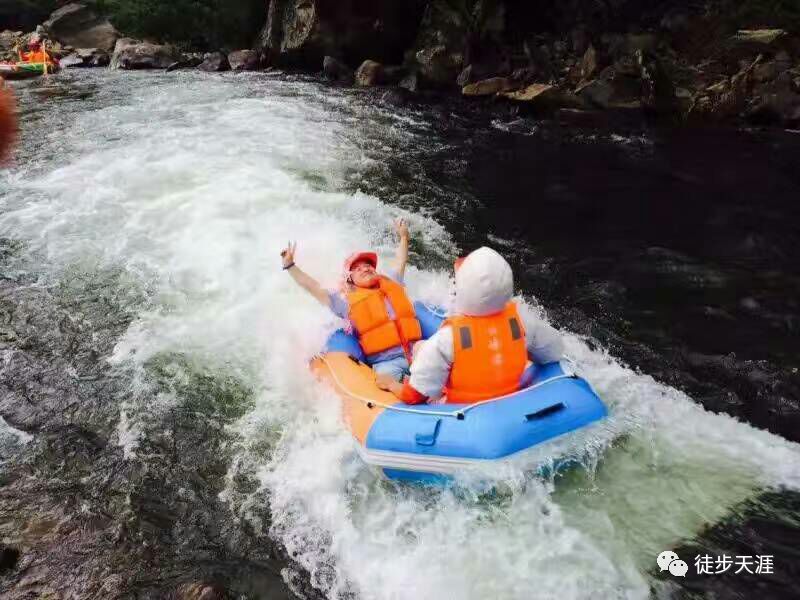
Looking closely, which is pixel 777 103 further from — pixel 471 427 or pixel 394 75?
pixel 471 427

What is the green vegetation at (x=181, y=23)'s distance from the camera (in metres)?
26.0

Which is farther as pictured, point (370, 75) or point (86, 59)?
point (86, 59)

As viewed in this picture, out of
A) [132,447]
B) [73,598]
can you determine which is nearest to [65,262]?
Result: [132,447]

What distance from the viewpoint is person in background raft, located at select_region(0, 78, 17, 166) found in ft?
4.65

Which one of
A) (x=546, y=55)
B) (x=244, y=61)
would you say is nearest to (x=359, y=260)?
(x=546, y=55)

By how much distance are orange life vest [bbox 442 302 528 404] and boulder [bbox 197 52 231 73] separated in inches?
796

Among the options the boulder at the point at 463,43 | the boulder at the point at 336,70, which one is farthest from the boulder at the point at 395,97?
the boulder at the point at 336,70

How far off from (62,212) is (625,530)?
763 centimetres

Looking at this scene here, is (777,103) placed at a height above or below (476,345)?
below

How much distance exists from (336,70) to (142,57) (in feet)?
26.3

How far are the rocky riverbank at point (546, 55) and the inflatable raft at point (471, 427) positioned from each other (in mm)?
10571

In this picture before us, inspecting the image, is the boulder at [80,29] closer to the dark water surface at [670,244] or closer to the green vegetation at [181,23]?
the green vegetation at [181,23]

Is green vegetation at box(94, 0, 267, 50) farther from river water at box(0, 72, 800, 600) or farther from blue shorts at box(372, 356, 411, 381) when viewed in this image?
blue shorts at box(372, 356, 411, 381)

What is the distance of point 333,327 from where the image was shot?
5.23 m
